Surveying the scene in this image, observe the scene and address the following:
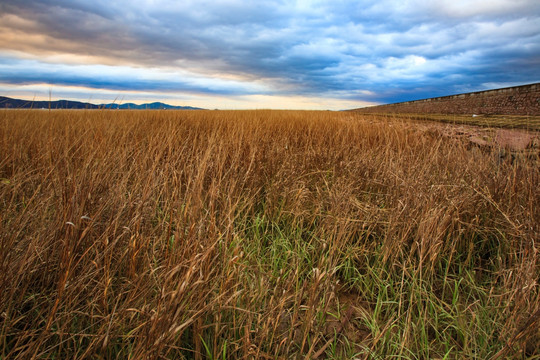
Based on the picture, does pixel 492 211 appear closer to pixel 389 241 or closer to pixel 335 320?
pixel 389 241

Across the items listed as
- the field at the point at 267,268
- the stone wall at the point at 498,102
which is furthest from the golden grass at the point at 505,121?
the stone wall at the point at 498,102

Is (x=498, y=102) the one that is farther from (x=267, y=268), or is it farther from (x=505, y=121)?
(x=267, y=268)

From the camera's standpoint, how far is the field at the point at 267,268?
966 mm

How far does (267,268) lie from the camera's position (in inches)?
63.8

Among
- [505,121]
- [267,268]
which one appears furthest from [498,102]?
[267,268]

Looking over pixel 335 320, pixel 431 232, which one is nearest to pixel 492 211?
pixel 431 232

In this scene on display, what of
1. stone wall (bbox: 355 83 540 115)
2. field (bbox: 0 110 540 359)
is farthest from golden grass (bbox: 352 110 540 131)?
stone wall (bbox: 355 83 540 115)

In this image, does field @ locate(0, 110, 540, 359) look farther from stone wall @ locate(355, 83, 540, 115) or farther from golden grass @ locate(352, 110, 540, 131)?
stone wall @ locate(355, 83, 540, 115)

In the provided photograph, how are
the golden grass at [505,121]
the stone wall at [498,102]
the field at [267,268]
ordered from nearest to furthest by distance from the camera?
the field at [267,268], the golden grass at [505,121], the stone wall at [498,102]

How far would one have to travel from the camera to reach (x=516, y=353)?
99 centimetres

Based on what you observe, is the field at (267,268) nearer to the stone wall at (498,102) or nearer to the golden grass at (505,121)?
the golden grass at (505,121)

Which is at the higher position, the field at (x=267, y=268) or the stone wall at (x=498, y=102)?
the stone wall at (x=498, y=102)

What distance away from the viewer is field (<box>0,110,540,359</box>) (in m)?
0.97

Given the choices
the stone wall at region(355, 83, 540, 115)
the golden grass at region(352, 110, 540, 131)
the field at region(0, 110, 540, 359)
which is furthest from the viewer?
the stone wall at region(355, 83, 540, 115)
